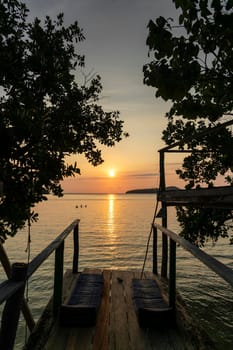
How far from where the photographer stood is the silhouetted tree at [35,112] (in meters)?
6.06

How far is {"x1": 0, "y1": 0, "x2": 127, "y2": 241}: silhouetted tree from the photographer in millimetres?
6059

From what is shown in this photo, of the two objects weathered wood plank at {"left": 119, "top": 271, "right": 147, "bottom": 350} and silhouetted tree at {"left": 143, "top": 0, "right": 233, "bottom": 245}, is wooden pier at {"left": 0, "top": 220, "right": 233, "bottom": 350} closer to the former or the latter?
weathered wood plank at {"left": 119, "top": 271, "right": 147, "bottom": 350}

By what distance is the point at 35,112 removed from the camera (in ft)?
19.7

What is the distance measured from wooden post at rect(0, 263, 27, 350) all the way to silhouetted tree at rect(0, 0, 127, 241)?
→ 312cm

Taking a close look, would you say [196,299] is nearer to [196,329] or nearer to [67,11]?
[196,329]

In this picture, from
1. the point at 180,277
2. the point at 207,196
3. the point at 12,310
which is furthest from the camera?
the point at 180,277

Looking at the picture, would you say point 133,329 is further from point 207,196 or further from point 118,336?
point 207,196

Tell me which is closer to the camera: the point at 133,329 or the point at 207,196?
the point at 133,329

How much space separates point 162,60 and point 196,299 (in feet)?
42.0

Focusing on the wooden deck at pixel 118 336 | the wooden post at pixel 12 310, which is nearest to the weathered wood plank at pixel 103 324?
the wooden deck at pixel 118 336

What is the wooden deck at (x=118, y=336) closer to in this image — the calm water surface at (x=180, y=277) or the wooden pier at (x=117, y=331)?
the wooden pier at (x=117, y=331)

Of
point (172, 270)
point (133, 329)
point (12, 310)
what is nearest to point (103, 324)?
point (133, 329)

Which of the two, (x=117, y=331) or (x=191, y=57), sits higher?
(x=191, y=57)

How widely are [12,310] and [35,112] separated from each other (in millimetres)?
4194
